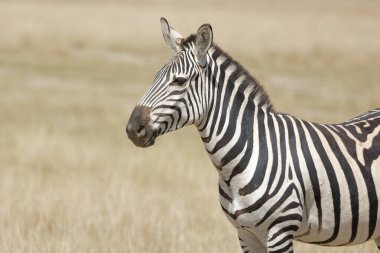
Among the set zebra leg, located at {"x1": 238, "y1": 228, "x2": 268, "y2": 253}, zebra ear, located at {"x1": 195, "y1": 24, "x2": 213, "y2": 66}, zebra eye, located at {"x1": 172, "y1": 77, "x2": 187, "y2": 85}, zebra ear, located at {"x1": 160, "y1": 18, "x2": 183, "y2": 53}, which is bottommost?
zebra leg, located at {"x1": 238, "y1": 228, "x2": 268, "y2": 253}

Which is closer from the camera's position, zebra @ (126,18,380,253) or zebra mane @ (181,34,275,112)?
zebra @ (126,18,380,253)

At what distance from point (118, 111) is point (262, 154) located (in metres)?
15.1

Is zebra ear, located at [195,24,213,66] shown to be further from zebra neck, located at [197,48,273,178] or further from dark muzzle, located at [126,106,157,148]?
dark muzzle, located at [126,106,157,148]

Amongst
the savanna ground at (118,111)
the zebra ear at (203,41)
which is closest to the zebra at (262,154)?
the zebra ear at (203,41)

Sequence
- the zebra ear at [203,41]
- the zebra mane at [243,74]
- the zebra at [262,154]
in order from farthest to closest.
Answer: the zebra mane at [243,74] → the zebra at [262,154] → the zebra ear at [203,41]

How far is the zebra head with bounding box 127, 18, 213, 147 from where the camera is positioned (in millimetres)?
4773

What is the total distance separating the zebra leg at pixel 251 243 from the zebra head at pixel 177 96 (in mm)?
841

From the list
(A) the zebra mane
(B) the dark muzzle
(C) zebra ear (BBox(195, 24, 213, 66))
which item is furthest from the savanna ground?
(C) zebra ear (BBox(195, 24, 213, 66))

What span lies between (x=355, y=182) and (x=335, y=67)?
89.7 feet

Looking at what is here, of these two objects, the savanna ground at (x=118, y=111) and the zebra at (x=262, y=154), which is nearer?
the zebra at (x=262, y=154)

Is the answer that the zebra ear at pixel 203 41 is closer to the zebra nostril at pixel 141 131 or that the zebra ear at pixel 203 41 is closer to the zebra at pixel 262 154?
the zebra at pixel 262 154

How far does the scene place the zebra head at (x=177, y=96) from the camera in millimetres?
4773

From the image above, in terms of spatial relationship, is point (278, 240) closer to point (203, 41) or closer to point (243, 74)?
point (243, 74)

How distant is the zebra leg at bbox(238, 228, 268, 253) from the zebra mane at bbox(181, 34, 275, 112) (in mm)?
841
